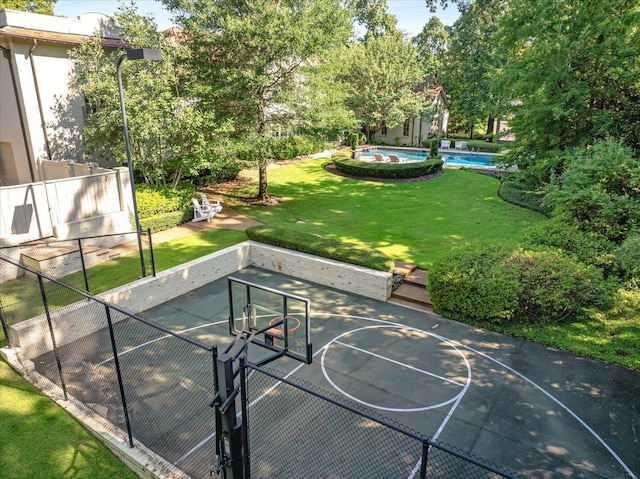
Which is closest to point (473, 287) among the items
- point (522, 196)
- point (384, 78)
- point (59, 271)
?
point (59, 271)

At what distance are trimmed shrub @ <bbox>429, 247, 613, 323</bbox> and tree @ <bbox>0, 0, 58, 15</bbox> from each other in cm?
3916

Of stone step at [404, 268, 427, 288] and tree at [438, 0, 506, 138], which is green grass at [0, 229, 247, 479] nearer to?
stone step at [404, 268, 427, 288]

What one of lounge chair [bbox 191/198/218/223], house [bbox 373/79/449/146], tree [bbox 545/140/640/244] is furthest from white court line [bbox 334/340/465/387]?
house [bbox 373/79/449/146]

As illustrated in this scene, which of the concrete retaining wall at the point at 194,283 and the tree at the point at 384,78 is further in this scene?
the tree at the point at 384,78

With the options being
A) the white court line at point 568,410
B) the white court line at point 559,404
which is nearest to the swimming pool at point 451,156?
the white court line at point 559,404

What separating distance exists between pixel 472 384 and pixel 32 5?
46906 millimetres

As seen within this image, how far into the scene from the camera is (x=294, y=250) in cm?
1430

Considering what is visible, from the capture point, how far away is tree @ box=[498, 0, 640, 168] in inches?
611

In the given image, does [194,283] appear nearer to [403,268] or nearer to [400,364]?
[403,268]

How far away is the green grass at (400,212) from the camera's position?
16.6 metres

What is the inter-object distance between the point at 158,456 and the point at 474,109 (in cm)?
4248

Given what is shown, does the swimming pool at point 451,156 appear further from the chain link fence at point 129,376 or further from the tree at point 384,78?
the chain link fence at point 129,376

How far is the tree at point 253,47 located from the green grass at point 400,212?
4103 millimetres

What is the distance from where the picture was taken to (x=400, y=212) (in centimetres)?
2055
